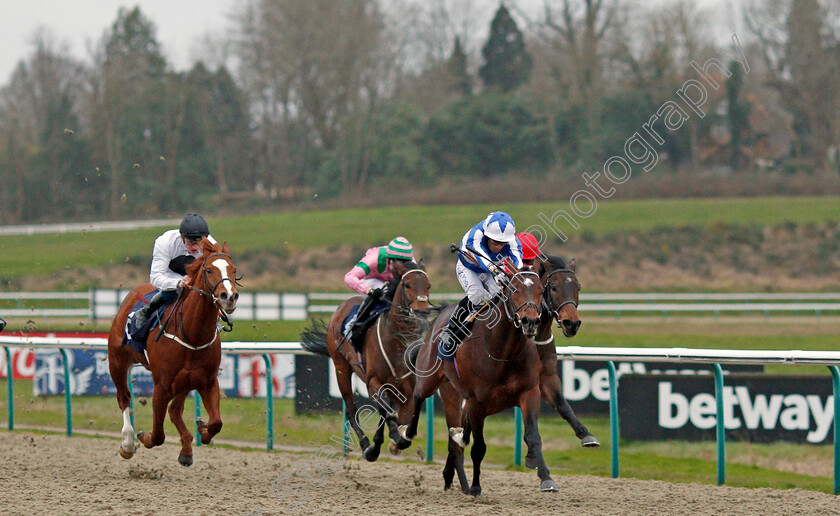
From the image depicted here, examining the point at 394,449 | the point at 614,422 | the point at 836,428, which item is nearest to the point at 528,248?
the point at 394,449

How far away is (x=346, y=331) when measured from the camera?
26.2 ft

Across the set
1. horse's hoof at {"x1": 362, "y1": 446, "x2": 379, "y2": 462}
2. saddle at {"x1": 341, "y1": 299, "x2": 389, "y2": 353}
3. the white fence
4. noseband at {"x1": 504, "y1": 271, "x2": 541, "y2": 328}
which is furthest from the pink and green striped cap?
the white fence

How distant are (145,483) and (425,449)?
3.08 m

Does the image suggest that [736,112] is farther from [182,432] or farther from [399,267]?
[182,432]

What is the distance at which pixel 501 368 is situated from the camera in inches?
229

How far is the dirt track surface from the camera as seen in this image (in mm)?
5895

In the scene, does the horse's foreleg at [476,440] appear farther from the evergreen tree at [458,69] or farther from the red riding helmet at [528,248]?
the evergreen tree at [458,69]

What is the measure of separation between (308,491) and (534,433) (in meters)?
1.86

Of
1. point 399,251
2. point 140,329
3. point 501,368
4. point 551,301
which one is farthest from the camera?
point 399,251

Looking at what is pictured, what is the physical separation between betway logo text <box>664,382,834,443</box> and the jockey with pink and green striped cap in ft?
8.32

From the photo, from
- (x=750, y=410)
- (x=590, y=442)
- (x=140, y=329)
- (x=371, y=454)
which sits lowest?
(x=371, y=454)

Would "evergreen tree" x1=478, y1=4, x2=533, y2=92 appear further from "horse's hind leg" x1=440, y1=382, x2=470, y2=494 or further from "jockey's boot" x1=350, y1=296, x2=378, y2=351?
"horse's hind leg" x1=440, y1=382, x2=470, y2=494

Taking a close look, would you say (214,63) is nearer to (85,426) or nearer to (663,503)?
(85,426)

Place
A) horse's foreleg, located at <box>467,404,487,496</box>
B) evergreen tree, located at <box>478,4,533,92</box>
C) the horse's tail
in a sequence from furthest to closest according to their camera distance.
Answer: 1. evergreen tree, located at <box>478,4,533,92</box>
2. the horse's tail
3. horse's foreleg, located at <box>467,404,487,496</box>
